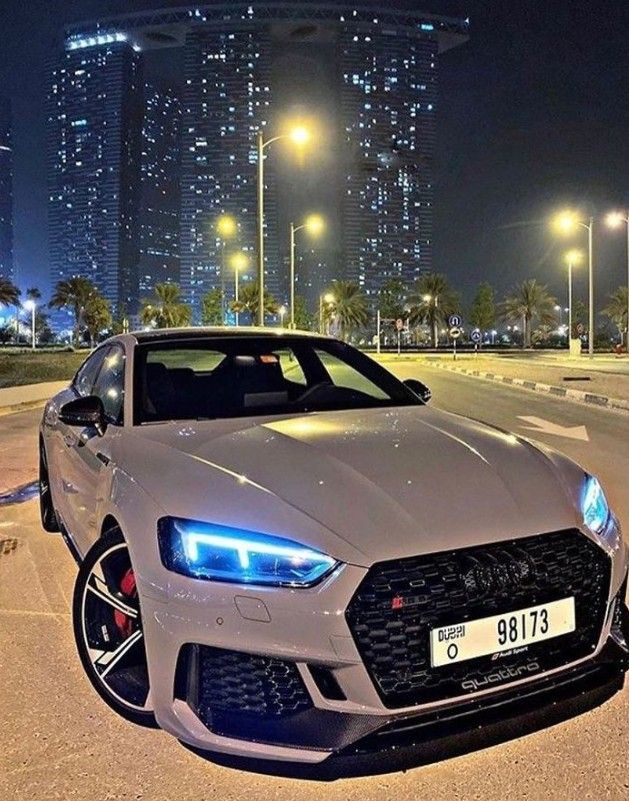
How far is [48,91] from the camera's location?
154 meters

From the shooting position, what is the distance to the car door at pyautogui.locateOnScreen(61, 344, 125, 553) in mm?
3682

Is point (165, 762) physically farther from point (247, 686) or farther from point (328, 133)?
point (328, 133)

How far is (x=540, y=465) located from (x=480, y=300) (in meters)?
112

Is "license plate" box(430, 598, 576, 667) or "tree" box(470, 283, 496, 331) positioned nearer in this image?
"license plate" box(430, 598, 576, 667)

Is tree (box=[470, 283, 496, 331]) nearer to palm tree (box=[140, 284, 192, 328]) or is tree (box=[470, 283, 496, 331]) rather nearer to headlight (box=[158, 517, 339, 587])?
palm tree (box=[140, 284, 192, 328])

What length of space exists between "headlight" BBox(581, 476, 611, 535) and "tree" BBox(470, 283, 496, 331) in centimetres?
10974

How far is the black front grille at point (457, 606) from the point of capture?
235 cm

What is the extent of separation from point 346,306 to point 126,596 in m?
99.5

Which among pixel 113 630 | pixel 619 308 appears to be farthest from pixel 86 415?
pixel 619 308

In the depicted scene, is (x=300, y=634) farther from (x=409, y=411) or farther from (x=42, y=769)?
(x=409, y=411)

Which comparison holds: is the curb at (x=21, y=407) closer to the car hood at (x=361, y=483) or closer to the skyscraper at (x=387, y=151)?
the car hood at (x=361, y=483)

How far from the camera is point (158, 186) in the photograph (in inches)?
6378

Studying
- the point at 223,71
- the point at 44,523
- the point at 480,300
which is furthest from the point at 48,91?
the point at 44,523

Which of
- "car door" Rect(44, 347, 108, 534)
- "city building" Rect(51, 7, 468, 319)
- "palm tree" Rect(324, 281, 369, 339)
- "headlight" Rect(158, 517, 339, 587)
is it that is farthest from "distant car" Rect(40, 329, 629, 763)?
"palm tree" Rect(324, 281, 369, 339)
